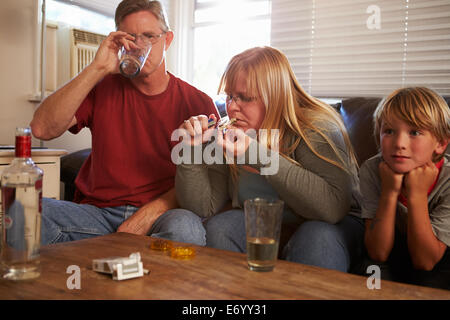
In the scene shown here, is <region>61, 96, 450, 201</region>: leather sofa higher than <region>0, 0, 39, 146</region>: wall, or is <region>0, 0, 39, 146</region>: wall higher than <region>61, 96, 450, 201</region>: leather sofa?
<region>0, 0, 39, 146</region>: wall

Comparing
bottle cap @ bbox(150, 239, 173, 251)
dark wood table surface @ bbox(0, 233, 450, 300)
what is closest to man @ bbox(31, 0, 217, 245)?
bottle cap @ bbox(150, 239, 173, 251)

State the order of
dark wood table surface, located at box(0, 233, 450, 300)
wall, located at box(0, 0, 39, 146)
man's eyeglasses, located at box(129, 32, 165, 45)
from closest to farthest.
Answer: dark wood table surface, located at box(0, 233, 450, 300) < man's eyeglasses, located at box(129, 32, 165, 45) < wall, located at box(0, 0, 39, 146)

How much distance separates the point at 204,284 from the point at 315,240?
412 millimetres

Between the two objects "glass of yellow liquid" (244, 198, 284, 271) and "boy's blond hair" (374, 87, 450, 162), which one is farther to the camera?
"boy's blond hair" (374, 87, 450, 162)

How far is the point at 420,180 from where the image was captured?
1.13 metres

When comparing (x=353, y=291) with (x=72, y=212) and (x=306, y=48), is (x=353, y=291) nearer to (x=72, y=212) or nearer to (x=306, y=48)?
(x=72, y=212)

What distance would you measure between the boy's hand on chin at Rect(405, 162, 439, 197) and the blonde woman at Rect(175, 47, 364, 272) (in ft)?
0.56

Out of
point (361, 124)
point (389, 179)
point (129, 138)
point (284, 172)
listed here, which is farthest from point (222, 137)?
point (361, 124)

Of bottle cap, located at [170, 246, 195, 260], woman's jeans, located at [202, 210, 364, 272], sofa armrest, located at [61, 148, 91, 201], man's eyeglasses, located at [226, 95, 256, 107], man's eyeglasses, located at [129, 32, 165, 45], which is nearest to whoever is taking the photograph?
bottle cap, located at [170, 246, 195, 260]

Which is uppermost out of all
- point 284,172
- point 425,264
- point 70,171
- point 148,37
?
point 148,37

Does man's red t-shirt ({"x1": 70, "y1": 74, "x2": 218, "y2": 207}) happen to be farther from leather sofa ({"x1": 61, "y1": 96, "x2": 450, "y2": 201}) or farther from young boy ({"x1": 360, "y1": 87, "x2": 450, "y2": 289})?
young boy ({"x1": 360, "y1": 87, "x2": 450, "y2": 289})

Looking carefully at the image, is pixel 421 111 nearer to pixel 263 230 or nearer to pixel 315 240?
pixel 315 240

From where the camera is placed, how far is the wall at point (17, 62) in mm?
2412

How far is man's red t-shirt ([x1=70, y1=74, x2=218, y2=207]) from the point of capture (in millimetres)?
1590
